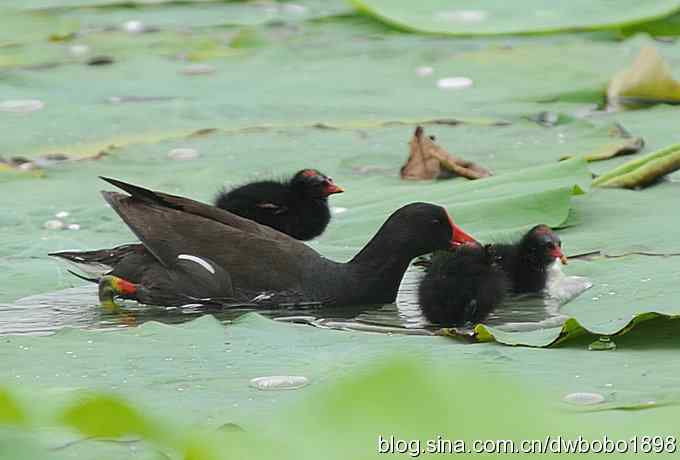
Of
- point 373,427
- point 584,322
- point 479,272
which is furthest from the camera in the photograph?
point 479,272

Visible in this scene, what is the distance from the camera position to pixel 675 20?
23.0 feet

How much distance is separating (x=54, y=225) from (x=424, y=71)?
7.03ft

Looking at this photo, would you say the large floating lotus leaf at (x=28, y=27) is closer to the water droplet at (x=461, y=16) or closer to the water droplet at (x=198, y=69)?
the water droplet at (x=198, y=69)

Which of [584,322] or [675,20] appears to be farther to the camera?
[675,20]

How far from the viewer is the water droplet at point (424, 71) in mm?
6367

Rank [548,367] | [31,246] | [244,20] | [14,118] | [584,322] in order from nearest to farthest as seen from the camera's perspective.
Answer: [548,367], [584,322], [31,246], [14,118], [244,20]

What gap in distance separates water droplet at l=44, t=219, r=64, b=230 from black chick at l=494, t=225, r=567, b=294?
1.12 meters

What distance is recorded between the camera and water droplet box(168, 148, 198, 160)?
5.26 meters

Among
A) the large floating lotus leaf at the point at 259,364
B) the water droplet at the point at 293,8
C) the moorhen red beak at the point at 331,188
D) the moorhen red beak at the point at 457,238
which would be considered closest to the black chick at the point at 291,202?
the moorhen red beak at the point at 331,188

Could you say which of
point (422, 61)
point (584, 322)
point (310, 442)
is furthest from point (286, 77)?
point (310, 442)

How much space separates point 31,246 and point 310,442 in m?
2.47

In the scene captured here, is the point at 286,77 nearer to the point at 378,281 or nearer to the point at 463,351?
the point at 378,281

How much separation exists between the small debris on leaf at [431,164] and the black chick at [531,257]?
2.22ft

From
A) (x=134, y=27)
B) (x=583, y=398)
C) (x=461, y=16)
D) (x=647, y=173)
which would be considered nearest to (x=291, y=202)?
(x=647, y=173)
